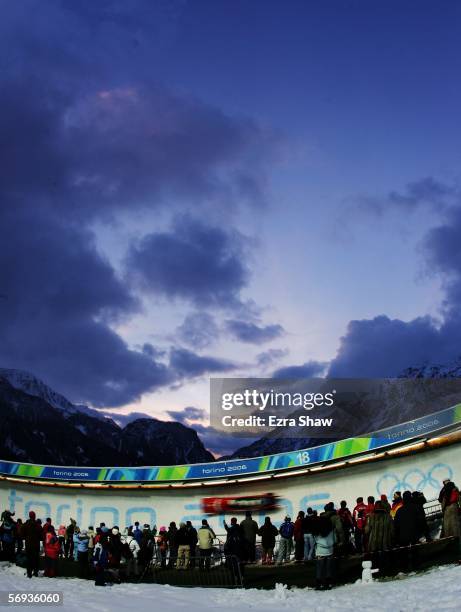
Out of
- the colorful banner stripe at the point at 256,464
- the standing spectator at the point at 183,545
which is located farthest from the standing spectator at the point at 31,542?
the colorful banner stripe at the point at 256,464

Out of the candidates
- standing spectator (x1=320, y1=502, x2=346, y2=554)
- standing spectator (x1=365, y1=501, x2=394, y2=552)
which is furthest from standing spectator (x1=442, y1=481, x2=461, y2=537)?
standing spectator (x1=320, y1=502, x2=346, y2=554)

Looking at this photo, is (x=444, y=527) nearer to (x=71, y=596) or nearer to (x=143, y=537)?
(x=71, y=596)

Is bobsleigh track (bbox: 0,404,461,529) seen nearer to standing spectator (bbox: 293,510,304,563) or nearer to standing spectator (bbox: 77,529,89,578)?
standing spectator (bbox: 293,510,304,563)

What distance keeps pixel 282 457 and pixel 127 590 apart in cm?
1349

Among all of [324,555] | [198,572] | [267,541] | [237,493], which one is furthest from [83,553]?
[237,493]

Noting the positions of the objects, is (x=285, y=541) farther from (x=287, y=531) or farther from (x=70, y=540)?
(x=70, y=540)

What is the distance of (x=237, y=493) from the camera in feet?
95.1

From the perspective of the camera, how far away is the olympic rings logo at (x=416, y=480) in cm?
2089

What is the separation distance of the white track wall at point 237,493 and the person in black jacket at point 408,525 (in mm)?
7793

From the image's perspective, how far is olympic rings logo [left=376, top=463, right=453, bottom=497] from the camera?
2089cm

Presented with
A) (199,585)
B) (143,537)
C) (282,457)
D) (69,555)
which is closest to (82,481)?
(69,555)

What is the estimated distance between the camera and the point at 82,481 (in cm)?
3362

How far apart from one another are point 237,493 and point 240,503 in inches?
19.0

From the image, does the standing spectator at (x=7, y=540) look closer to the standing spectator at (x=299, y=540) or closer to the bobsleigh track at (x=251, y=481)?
the standing spectator at (x=299, y=540)
